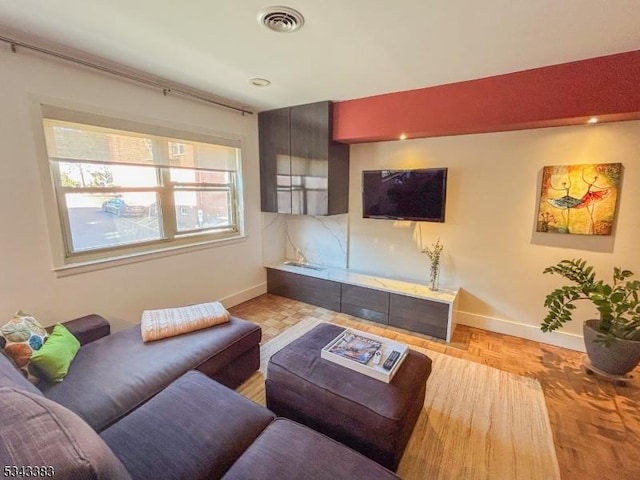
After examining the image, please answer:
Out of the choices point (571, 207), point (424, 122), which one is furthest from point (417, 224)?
point (571, 207)

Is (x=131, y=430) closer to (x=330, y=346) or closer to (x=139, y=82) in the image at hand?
(x=330, y=346)

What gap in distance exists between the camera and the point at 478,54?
200 centimetres

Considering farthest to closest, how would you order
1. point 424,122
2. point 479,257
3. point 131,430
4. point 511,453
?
point 479,257 < point 424,122 < point 511,453 < point 131,430

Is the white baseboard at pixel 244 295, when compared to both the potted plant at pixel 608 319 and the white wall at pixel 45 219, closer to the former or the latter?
the white wall at pixel 45 219

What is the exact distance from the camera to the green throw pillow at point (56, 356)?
1.53 metres

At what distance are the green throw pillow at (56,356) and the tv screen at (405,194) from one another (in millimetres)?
2790

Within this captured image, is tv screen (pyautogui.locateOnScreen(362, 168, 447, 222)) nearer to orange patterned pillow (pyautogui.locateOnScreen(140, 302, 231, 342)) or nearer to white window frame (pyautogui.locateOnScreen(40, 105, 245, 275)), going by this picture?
white window frame (pyautogui.locateOnScreen(40, 105, 245, 275))

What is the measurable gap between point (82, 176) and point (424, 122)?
2.92 m

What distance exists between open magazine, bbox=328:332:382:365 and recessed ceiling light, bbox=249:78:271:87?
2.21 meters

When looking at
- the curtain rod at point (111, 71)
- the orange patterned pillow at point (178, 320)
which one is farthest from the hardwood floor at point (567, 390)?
the curtain rod at point (111, 71)

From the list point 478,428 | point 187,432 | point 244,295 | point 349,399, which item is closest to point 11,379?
point 187,432

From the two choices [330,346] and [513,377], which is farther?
[513,377]

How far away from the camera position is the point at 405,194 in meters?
3.14

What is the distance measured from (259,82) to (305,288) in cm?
231
